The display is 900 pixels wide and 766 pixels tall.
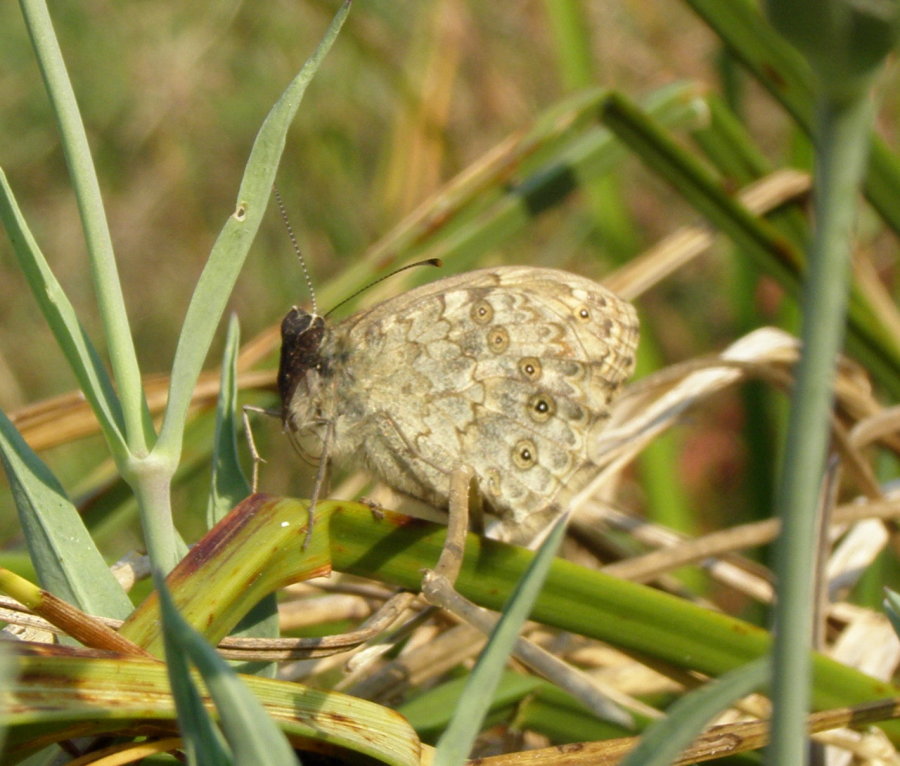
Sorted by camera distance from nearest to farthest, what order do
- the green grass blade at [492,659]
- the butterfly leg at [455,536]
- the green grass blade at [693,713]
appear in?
the green grass blade at [693,713] → the green grass blade at [492,659] → the butterfly leg at [455,536]

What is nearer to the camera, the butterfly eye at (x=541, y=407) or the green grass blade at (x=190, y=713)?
the green grass blade at (x=190, y=713)

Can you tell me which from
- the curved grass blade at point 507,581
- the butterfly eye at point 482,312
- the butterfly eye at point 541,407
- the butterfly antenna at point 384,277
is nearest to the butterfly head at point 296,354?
the butterfly antenna at point 384,277

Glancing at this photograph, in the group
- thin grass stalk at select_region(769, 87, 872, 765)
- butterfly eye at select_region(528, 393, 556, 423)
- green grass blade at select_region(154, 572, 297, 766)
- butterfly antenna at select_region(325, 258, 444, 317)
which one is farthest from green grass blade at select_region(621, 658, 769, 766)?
butterfly antenna at select_region(325, 258, 444, 317)

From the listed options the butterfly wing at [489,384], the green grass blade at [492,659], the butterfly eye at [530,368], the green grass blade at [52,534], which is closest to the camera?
the green grass blade at [492,659]

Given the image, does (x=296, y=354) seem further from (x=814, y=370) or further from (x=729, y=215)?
(x=814, y=370)

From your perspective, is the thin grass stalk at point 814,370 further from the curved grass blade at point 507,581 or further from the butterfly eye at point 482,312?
the butterfly eye at point 482,312

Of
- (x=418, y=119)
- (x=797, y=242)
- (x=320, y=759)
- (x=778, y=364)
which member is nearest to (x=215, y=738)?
(x=320, y=759)

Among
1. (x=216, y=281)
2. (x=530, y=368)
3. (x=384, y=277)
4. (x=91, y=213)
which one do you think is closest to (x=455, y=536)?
(x=216, y=281)
